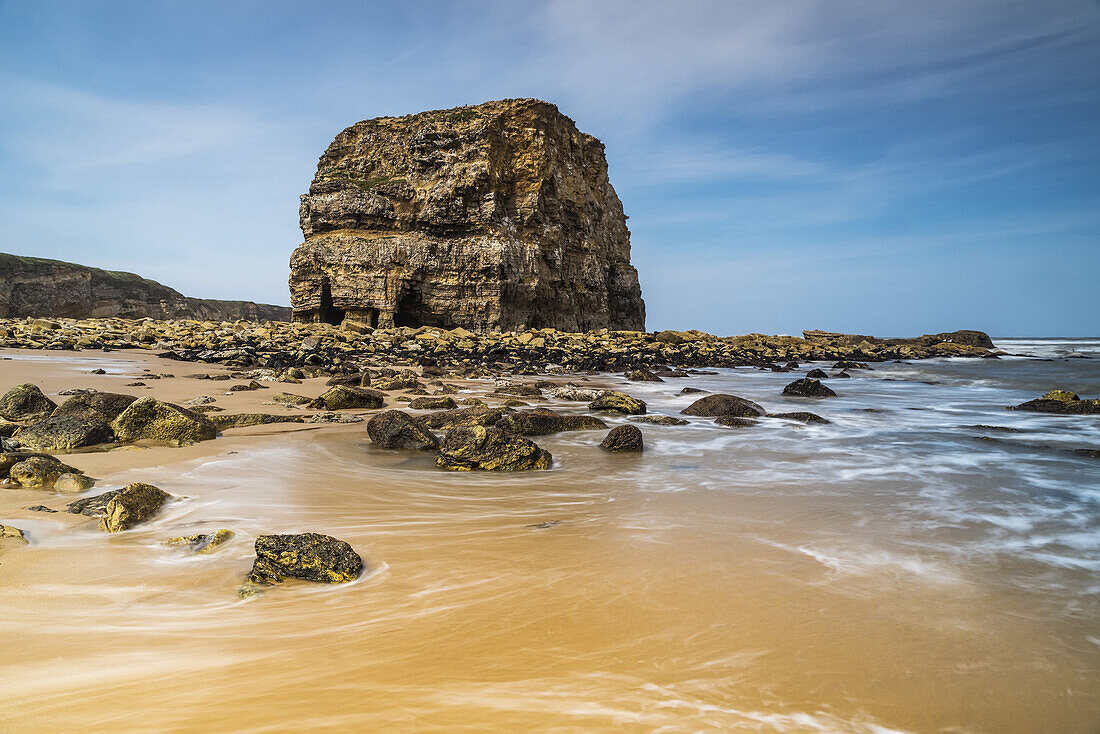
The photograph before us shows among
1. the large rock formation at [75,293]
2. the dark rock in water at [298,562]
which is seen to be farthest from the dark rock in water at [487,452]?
the large rock formation at [75,293]

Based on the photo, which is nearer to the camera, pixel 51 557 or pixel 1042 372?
pixel 51 557

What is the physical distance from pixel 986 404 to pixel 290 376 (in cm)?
1248

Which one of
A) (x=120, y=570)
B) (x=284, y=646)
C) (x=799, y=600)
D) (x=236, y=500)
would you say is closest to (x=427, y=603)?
(x=284, y=646)

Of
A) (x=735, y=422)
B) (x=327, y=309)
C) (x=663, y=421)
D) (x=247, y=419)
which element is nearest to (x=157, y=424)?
(x=247, y=419)

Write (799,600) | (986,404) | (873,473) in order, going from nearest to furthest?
(799,600) < (873,473) < (986,404)

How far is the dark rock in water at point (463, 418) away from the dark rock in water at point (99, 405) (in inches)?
105

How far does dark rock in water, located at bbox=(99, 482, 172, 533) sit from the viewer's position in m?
2.68

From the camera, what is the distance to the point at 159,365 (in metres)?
10.8

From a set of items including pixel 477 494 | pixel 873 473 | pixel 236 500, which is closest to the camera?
pixel 236 500

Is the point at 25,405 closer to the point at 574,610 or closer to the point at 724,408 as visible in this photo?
the point at 574,610

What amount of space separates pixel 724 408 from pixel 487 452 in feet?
14.1

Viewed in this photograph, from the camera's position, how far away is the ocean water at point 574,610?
4.95ft

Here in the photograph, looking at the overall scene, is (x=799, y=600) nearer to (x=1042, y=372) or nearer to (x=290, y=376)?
(x=290, y=376)

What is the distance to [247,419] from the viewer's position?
564cm
